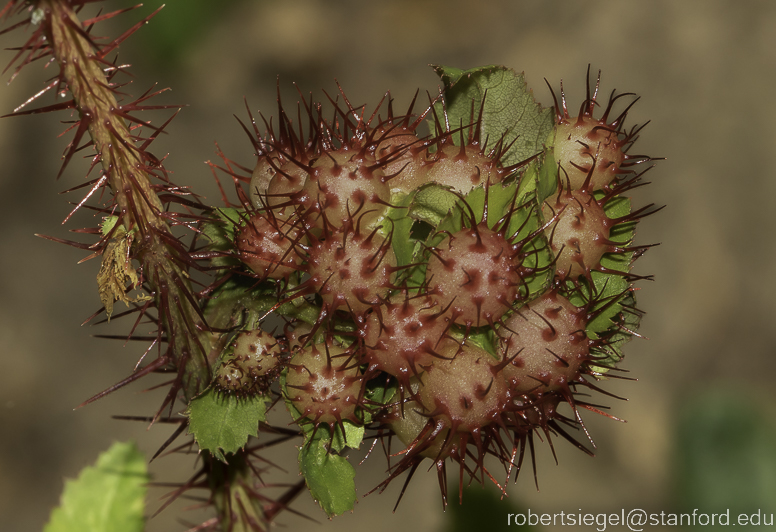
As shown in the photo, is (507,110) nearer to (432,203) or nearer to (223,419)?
(432,203)

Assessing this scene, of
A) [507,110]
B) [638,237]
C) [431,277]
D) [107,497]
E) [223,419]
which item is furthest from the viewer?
[638,237]

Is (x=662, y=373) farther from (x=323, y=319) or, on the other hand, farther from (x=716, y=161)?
(x=323, y=319)

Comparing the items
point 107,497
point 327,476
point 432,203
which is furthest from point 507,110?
point 107,497

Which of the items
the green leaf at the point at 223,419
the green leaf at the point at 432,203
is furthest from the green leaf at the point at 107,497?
the green leaf at the point at 432,203

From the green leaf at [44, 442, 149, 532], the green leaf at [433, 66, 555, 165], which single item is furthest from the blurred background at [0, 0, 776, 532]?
the green leaf at [433, 66, 555, 165]

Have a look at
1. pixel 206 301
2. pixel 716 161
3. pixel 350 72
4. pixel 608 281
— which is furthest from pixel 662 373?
pixel 206 301
